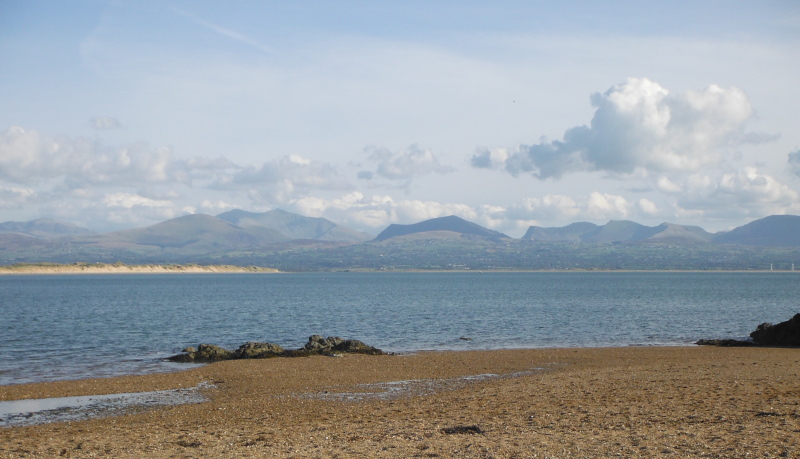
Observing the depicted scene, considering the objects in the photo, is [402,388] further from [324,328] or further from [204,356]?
[324,328]

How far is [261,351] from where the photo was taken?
39.1 meters

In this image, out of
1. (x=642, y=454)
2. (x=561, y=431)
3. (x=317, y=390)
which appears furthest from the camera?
(x=317, y=390)

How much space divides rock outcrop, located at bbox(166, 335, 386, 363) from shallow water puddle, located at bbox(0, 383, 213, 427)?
11.9 m

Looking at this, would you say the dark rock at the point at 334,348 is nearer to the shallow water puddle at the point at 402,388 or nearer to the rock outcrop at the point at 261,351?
the rock outcrop at the point at 261,351

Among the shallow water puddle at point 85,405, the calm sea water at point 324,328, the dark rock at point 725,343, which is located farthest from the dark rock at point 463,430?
the dark rock at point 725,343

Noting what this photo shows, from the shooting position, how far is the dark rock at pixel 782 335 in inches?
1648

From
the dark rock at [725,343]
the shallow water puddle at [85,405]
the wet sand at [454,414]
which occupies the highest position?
the wet sand at [454,414]

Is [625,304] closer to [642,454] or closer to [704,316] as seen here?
[704,316]

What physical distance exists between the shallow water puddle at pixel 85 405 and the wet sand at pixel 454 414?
1.00 metres

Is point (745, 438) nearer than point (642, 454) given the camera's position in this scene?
No

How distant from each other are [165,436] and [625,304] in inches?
3242

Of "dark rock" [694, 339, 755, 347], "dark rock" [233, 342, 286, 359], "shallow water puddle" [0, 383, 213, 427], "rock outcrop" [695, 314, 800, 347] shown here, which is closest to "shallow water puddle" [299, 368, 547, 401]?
"shallow water puddle" [0, 383, 213, 427]

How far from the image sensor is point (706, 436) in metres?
15.2

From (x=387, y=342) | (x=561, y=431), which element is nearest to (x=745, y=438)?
(x=561, y=431)
